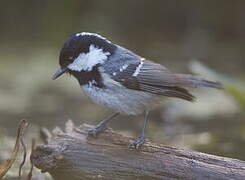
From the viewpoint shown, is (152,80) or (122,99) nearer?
(122,99)

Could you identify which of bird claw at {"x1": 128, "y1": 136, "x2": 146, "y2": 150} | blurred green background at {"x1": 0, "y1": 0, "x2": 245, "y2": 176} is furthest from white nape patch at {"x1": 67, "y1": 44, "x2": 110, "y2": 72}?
blurred green background at {"x1": 0, "y1": 0, "x2": 245, "y2": 176}

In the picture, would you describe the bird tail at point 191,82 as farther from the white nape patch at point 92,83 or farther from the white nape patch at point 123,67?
the white nape patch at point 92,83

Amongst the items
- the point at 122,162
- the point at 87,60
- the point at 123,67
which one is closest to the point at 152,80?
the point at 123,67

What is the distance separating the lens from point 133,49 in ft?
28.1

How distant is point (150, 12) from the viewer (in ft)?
30.2

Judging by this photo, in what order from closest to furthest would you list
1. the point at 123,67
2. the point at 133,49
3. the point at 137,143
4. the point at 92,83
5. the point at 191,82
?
the point at 137,143 → the point at 92,83 → the point at 123,67 → the point at 191,82 → the point at 133,49

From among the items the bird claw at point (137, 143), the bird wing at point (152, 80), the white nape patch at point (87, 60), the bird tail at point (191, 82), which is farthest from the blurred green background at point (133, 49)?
the white nape patch at point (87, 60)

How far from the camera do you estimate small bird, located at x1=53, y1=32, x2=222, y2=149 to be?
423 centimetres

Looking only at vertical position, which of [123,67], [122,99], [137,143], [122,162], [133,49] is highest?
[133,49]

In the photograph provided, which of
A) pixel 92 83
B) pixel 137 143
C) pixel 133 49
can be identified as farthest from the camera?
pixel 133 49

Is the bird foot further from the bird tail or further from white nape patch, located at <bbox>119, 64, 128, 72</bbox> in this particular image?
the bird tail

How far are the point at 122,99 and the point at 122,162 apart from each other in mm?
493

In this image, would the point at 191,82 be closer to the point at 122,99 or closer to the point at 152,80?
the point at 152,80

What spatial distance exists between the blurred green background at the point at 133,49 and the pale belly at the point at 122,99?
167 cm
